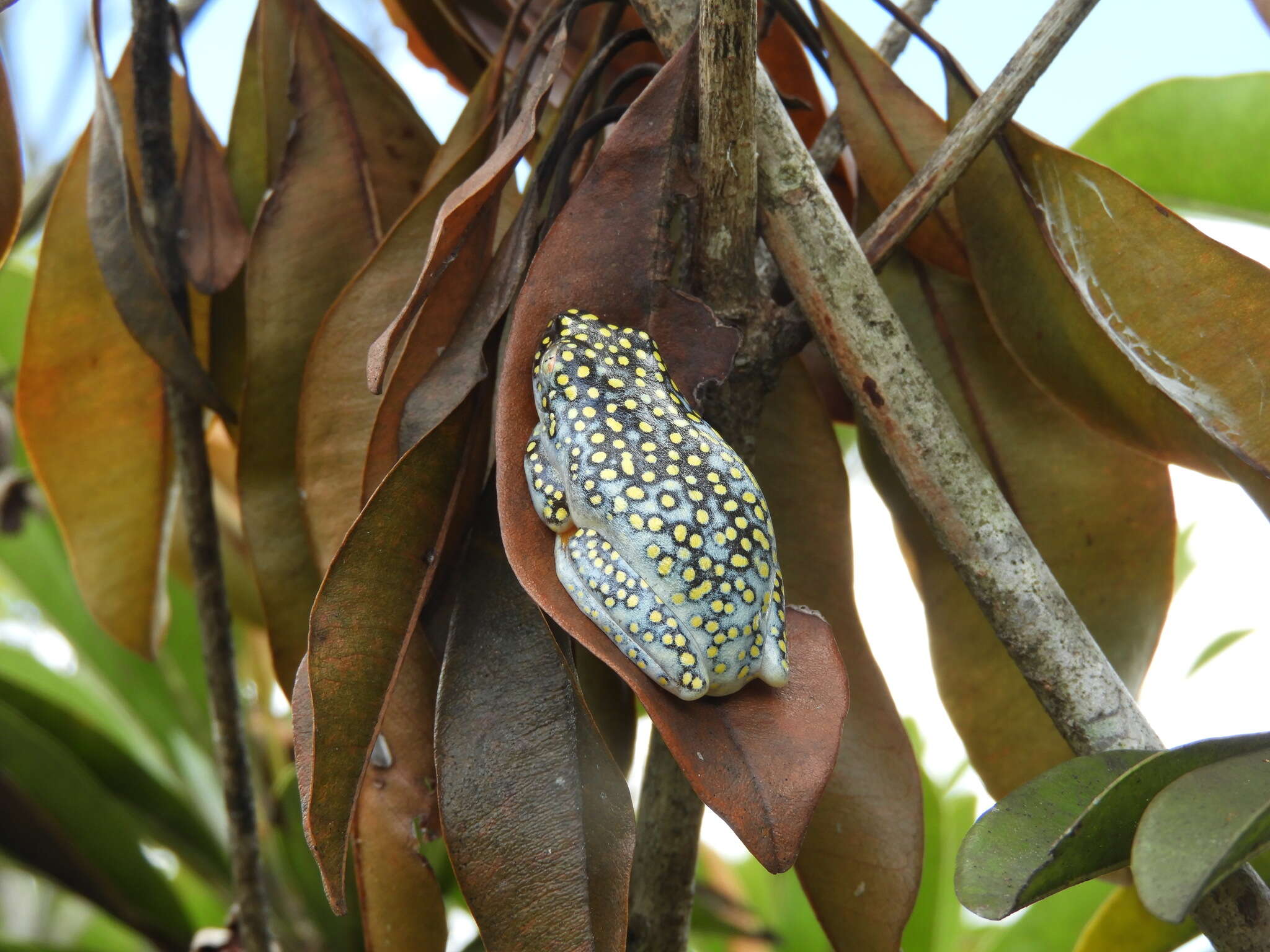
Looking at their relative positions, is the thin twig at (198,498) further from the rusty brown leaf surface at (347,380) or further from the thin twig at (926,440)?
the thin twig at (926,440)

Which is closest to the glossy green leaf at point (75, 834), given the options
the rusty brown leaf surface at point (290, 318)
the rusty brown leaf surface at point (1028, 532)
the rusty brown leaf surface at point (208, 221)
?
the rusty brown leaf surface at point (290, 318)

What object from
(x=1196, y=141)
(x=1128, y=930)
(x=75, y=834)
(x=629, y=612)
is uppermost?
(x=1196, y=141)

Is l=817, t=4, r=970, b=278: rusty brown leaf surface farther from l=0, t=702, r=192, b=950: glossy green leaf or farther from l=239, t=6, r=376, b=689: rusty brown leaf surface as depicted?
l=0, t=702, r=192, b=950: glossy green leaf

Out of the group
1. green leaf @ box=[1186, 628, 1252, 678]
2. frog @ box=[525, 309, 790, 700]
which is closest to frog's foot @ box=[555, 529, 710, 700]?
frog @ box=[525, 309, 790, 700]

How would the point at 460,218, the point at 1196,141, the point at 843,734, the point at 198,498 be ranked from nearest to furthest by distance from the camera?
1. the point at 460,218
2. the point at 843,734
3. the point at 198,498
4. the point at 1196,141

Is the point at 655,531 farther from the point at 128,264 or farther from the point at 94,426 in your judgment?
the point at 94,426

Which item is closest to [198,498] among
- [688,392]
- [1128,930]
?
[688,392]
